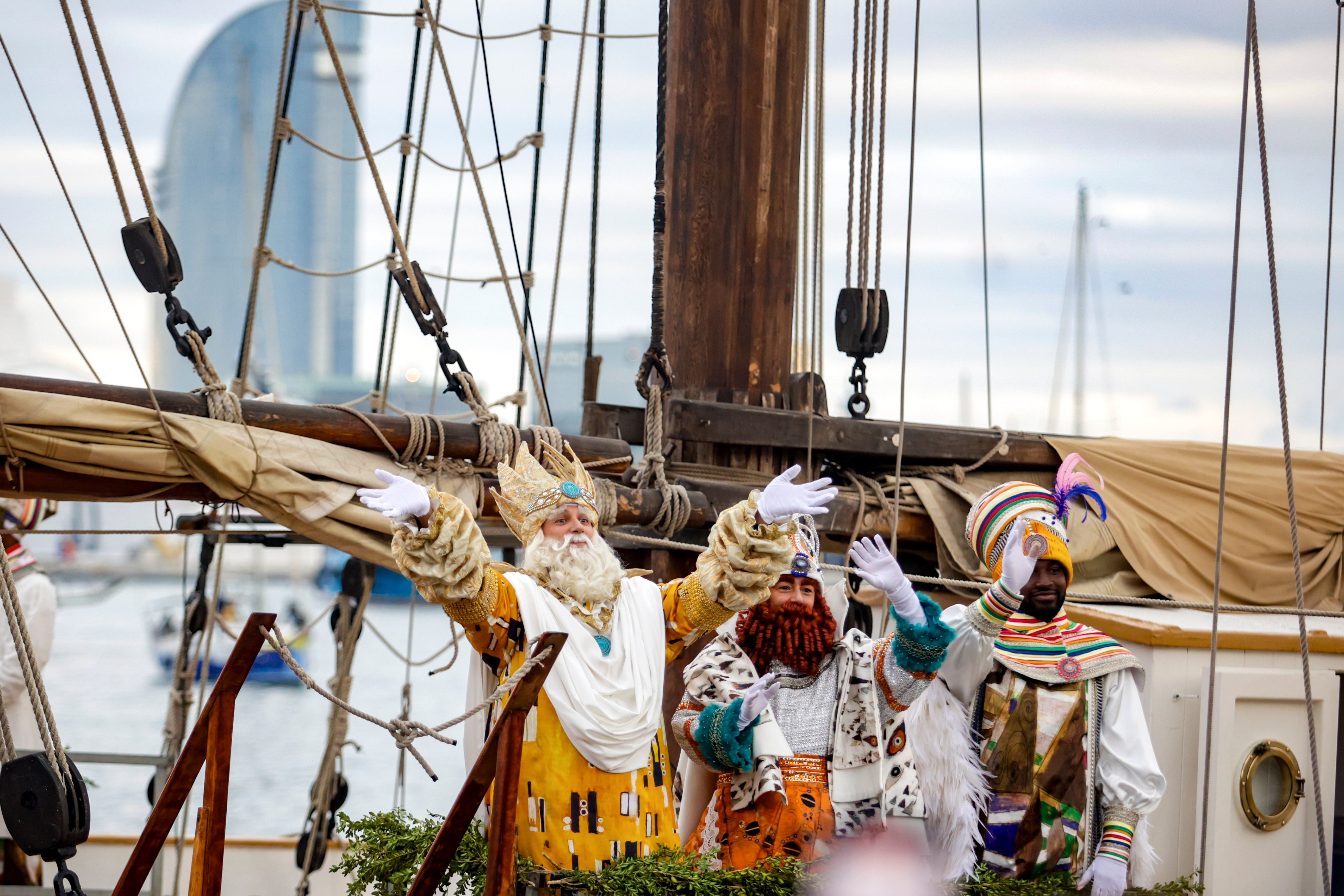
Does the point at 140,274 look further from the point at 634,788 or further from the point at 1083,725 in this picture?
the point at 1083,725

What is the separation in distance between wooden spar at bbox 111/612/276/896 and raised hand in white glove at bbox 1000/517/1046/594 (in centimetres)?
139

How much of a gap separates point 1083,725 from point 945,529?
4.39ft

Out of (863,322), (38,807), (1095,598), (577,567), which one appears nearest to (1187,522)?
(1095,598)

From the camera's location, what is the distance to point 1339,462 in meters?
4.62

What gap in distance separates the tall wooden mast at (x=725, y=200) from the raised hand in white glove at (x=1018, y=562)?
1.61 meters

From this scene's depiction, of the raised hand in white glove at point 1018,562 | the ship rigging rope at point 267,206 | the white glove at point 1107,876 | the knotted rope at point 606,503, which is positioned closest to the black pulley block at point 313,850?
the ship rigging rope at point 267,206

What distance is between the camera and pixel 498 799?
2.16m

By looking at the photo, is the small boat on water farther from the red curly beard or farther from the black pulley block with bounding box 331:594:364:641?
the red curly beard

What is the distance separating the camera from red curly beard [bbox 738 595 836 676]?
2842mm

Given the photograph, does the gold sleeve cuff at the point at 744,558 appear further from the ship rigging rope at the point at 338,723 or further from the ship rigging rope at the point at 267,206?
the ship rigging rope at the point at 338,723

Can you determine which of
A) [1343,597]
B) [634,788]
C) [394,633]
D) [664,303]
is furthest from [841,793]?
[394,633]

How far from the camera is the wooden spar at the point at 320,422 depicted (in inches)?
117

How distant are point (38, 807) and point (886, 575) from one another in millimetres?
1593

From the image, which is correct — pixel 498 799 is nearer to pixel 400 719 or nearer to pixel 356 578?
pixel 400 719
